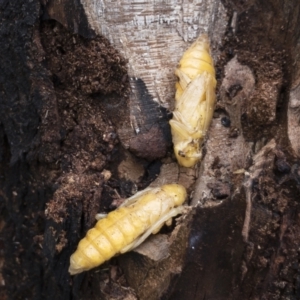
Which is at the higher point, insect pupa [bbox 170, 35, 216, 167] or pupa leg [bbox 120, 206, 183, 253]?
insect pupa [bbox 170, 35, 216, 167]

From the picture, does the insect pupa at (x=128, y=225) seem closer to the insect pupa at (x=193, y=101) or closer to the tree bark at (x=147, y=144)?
the tree bark at (x=147, y=144)

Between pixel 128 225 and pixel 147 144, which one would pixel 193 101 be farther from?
pixel 128 225

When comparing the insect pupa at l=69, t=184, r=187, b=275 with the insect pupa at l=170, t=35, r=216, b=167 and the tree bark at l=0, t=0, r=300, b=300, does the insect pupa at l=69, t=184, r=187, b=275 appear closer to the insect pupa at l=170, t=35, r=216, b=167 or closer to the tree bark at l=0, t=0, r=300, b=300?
the tree bark at l=0, t=0, r=300, b=300

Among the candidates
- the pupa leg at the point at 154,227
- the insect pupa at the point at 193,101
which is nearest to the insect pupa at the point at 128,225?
the pupa leg at the point at 154,227

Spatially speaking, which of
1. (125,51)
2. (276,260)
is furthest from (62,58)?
(276,260)

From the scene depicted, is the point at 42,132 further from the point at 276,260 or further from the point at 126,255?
the point at 276,260

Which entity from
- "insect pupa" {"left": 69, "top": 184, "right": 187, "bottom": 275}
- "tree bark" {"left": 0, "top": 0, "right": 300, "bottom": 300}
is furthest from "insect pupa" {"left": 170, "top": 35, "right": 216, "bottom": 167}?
"insect pupa" {"left": 69, "top": 184, "right": 187, "bottom": 275}

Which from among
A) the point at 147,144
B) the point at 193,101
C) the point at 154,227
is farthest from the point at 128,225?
the point at 193,101
